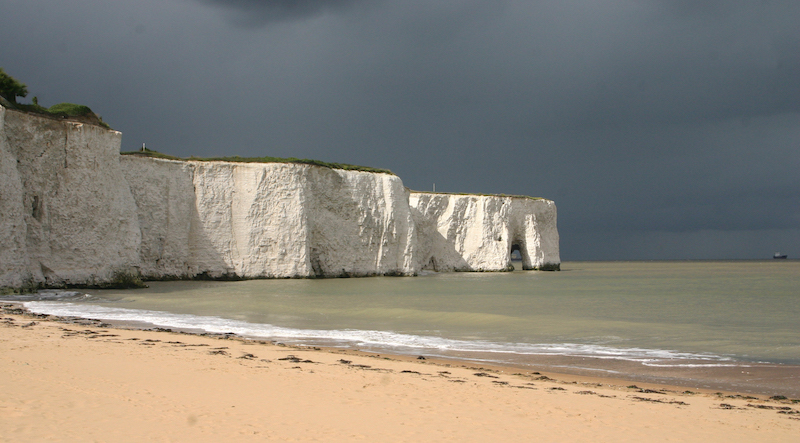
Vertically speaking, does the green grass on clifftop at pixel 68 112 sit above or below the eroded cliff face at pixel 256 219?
above

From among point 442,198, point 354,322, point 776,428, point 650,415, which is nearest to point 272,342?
point 354,322

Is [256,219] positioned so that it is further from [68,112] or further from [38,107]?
[38,107]

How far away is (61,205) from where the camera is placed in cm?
2266

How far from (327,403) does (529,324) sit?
872 centimetres

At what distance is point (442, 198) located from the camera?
4812 centimetres

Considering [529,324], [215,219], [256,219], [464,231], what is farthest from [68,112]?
[464,231]

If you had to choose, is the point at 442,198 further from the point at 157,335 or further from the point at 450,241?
the point at 157,335

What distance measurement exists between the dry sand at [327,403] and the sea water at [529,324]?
5.05ft

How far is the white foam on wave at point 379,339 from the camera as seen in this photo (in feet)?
32.2

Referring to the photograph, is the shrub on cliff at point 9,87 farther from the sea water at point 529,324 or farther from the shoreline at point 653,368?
the shoreline at point 653,368

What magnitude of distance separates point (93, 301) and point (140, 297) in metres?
1.84

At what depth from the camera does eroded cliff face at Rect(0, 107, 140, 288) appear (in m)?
19.9

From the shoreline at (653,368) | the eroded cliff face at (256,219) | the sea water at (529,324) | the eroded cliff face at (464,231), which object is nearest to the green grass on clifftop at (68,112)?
the eroded cliff face at (256,219)

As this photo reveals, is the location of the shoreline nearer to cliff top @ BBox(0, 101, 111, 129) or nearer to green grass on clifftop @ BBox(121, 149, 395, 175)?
cliff top @ BBox(0, 101, 111, 129)
